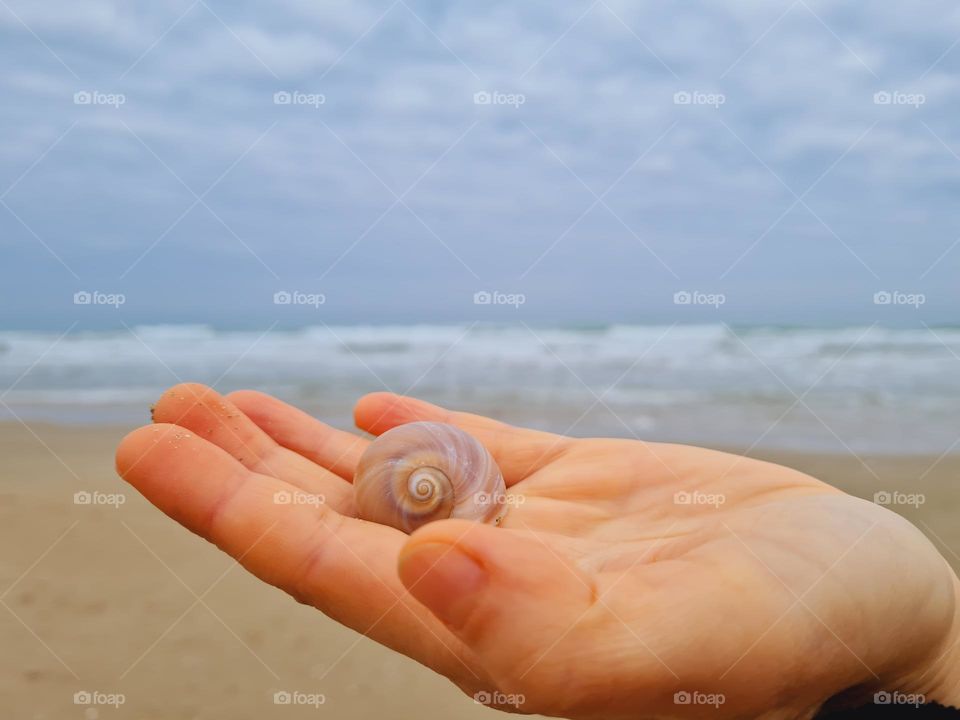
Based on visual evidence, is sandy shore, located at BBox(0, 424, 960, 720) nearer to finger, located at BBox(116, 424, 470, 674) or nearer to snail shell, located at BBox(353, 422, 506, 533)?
snail shell, located at BBox(353, 422, 506, 533)

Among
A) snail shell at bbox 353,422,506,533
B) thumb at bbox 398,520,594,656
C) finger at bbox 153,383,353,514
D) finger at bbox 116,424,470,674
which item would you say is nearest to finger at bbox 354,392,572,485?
snail shell at bbox 353,422,506,533

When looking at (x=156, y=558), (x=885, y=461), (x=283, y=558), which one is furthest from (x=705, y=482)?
(x=885, y=461)

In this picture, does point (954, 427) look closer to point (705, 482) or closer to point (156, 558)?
point (705, 482)

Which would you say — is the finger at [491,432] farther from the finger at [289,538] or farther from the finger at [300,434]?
the finger at [289,538]

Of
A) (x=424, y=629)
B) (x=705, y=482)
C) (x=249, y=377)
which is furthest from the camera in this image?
(x=249, y=377)

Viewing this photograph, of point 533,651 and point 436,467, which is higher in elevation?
point 436,467

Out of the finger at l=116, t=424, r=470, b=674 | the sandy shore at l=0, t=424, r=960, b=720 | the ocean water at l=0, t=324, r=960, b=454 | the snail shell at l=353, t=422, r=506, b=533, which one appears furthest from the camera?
the ocean water at l=0, t=324, r=960, b=454
